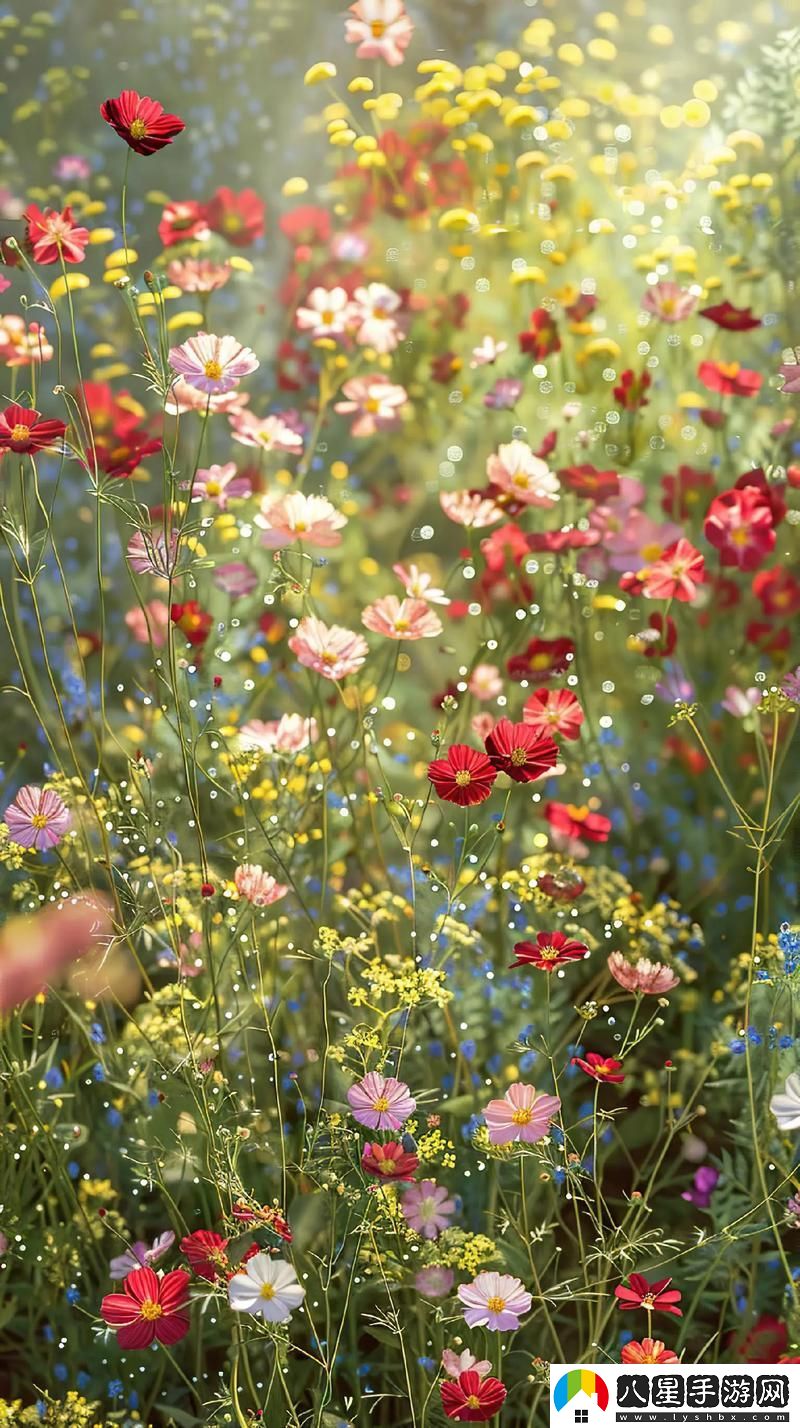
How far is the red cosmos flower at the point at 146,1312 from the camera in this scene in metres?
0.82

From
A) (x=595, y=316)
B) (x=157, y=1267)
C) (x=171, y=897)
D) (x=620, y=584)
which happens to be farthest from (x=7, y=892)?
(x=595, y=316)

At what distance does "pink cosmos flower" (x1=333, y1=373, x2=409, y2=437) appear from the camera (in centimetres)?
98

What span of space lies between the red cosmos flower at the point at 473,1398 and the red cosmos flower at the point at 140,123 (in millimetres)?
829

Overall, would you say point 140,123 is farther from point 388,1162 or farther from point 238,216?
point 388,1162

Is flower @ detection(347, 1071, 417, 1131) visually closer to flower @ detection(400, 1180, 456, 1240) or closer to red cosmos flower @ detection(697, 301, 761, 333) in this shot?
flower @ detection(400, 1180, 456, 1240)

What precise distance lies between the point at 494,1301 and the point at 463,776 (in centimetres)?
37

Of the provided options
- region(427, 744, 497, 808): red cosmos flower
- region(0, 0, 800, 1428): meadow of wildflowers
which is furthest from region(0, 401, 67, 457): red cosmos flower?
region(427, 744, 497, 808): red cosmos flower

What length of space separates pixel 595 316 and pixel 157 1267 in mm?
813

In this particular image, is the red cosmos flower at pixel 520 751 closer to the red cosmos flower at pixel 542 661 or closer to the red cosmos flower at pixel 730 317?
the red cosmos flower at pixel 542 661

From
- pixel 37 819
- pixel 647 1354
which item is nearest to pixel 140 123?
pixel 37 819

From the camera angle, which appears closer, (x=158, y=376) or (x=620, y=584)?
(x=158, y=376)

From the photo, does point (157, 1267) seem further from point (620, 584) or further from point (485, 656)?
point (620, 584)

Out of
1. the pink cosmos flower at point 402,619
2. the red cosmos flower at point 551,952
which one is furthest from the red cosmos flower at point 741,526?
the red cosmos flower at point 551,952

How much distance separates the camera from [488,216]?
3.26 ft
